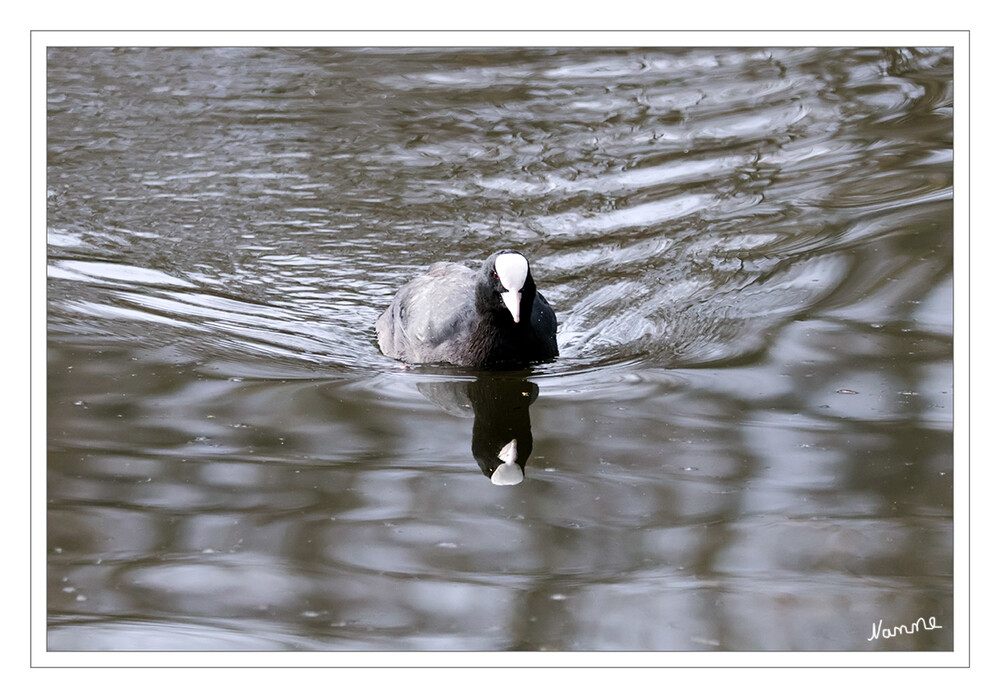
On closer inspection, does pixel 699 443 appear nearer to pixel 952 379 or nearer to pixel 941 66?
pixel 952 379

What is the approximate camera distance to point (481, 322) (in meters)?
5.55

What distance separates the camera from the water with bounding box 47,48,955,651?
3.76 m

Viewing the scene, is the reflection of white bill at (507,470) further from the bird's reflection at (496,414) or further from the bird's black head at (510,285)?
the bird's black head at (510,285)

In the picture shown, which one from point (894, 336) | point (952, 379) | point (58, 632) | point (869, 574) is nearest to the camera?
point (58, 632)

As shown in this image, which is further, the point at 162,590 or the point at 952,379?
the point at 952,379

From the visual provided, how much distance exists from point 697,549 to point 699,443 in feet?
2.61

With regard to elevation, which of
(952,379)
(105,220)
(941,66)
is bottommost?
(952,379)

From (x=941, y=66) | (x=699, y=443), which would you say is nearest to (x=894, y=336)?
(x=699, y=443)

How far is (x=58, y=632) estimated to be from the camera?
3586 millimetres
